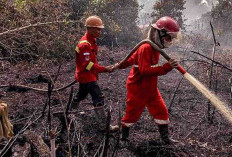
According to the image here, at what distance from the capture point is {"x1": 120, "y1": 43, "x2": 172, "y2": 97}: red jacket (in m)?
3.14

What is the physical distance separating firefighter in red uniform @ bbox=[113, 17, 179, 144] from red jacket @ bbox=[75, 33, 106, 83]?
64 centimetres

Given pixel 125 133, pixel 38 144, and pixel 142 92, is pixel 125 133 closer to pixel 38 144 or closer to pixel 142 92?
pixel 142 92

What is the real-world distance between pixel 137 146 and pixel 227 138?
5.03ft

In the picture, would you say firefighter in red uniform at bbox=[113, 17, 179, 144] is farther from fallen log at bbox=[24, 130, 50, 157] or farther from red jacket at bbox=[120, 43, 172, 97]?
fallen log at bbox=[24, 130, 50, 157]

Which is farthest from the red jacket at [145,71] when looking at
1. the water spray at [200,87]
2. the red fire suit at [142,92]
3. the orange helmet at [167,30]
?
the orange helmet at [167,30]

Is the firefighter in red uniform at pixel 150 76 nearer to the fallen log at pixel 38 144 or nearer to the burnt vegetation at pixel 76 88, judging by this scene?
the burnt vegetation at pixel 76 88

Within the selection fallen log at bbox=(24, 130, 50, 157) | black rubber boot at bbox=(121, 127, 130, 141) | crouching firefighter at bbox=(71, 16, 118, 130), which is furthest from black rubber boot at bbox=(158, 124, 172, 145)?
fallen log at bbox=(24, 130, 50, 157)

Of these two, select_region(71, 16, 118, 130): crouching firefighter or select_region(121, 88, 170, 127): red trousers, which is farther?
select_region(71, 16, 118, 130): crouching firefighter

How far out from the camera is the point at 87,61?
371 centimetres

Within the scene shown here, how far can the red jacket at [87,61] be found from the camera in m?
3.70

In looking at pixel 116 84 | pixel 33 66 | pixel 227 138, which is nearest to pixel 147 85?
pixel 227 138

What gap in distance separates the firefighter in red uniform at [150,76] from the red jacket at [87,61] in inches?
25.0

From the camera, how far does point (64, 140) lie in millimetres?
3350

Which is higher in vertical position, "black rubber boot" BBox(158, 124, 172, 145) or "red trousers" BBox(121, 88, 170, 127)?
"red trousers" BBox(121, 88, 170, 127)
